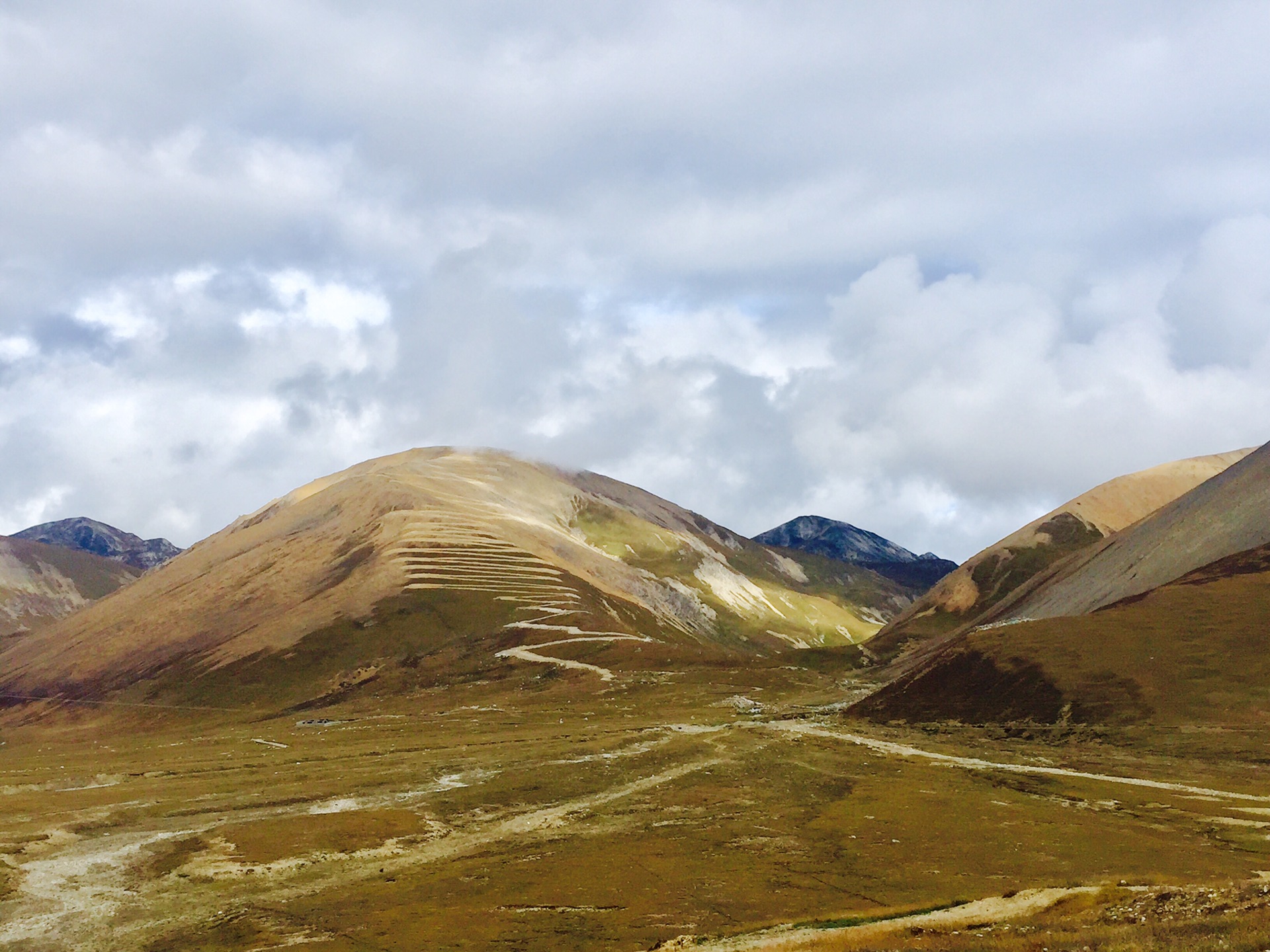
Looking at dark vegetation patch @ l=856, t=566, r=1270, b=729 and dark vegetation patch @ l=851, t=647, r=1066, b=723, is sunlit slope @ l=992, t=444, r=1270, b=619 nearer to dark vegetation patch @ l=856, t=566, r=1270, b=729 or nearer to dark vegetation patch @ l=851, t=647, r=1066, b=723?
dark vegetation patch @ l=856, t=566, r=1270, b=729

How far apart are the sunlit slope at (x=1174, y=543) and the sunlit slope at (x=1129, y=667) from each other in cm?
1559

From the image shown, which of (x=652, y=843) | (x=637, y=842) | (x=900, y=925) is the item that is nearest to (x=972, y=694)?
(x=652, y=843)

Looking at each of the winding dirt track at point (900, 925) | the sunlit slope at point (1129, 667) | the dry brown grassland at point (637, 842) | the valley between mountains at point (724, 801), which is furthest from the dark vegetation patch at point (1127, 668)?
the winding dirt track at point (900, 925)

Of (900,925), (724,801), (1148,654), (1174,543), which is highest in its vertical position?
(1174,543)

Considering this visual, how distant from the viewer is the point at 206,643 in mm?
197500

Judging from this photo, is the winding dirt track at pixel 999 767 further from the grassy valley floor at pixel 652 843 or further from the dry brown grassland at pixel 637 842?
the dry brown grassland at pixel 637 842

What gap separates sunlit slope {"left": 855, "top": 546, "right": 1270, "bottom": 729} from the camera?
89.9 metres

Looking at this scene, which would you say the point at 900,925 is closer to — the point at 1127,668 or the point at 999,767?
the point at 999,767

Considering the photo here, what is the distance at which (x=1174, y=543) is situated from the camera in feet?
484

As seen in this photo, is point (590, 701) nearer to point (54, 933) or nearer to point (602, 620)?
point (602, 620)

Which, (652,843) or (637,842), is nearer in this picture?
(652,843)

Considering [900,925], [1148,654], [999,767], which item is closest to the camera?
[900,925]

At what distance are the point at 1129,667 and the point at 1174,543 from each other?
5996 cm

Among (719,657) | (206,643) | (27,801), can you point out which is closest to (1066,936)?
(27,801)
